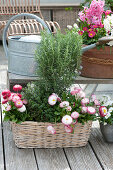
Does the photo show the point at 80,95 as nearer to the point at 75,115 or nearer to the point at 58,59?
the point at 75,115

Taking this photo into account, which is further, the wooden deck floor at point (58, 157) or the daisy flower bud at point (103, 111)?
the daisy flower bud at point (103, 111)

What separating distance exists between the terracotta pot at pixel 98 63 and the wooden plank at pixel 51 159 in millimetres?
549

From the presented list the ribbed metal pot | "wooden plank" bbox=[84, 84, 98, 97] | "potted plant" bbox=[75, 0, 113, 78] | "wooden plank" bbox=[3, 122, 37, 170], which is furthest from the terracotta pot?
"wooden plank" bbox=[84, 84, 98, 97]

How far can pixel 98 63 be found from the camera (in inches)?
87.0

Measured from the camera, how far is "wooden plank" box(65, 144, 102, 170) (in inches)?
75.4

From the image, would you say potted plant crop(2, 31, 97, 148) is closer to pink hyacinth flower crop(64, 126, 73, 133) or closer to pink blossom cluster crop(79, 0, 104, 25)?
pink hyacinth flower crop(64, 126, 73, 133)

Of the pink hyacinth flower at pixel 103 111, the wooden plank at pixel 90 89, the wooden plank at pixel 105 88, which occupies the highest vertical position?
the pink hyacinth flower at pixel 103 111

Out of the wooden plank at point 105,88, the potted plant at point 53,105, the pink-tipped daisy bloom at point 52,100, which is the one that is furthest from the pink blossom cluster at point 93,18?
the wooden plank at point 105,88

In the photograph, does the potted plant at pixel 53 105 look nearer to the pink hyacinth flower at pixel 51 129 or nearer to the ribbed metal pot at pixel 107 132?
the pink hyacinth flower at pixel 51 129

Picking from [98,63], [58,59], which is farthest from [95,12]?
[58,59]


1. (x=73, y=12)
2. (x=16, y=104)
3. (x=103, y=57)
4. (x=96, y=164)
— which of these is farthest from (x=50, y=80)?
(x=73, y=12)

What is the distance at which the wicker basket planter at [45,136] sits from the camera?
78.5 inches

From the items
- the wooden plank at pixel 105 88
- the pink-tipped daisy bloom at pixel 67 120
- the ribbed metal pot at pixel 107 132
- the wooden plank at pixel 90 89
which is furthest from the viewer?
the wooden plank at pixel 105 88

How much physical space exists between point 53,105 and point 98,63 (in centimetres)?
43
